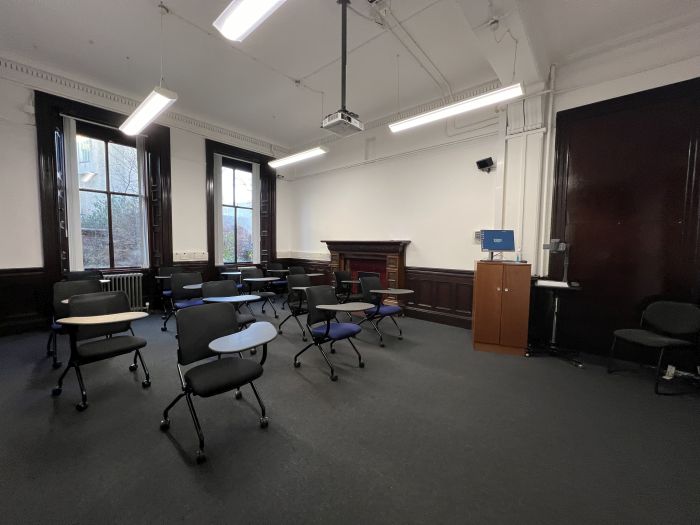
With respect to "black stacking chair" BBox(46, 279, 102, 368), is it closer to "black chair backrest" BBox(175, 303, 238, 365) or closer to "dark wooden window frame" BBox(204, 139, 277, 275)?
"black chair backrest" BBox(175, 303, 238, 365)

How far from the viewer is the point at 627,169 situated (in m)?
3.48

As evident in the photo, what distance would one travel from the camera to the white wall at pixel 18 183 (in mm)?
4141

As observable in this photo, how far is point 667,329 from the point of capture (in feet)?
10.1

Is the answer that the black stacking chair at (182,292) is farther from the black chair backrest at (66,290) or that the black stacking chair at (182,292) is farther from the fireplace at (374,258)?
the fireplace at (374,258)

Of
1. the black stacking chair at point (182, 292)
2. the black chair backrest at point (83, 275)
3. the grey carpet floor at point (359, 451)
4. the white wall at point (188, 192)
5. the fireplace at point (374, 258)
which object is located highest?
the white wall at point (188, 192)

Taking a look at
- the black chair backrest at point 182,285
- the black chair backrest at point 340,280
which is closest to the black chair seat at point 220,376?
the black chair backrest at point 182,285

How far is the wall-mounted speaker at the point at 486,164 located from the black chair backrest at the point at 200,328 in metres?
4.18

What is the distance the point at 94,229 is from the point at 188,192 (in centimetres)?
171

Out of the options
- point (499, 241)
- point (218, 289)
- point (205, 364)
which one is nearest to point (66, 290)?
point (218, 289)

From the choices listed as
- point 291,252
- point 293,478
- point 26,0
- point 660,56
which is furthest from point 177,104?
point 660,56

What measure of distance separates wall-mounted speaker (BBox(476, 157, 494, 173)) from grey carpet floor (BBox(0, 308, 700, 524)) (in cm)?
307

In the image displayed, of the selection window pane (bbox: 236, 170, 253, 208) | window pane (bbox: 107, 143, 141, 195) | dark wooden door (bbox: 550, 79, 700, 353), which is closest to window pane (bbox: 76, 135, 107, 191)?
window pane (bbox: 107, 143, 141, 195)

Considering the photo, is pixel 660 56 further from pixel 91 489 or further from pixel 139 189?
pixel 139 189

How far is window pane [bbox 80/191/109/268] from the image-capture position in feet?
16.2
